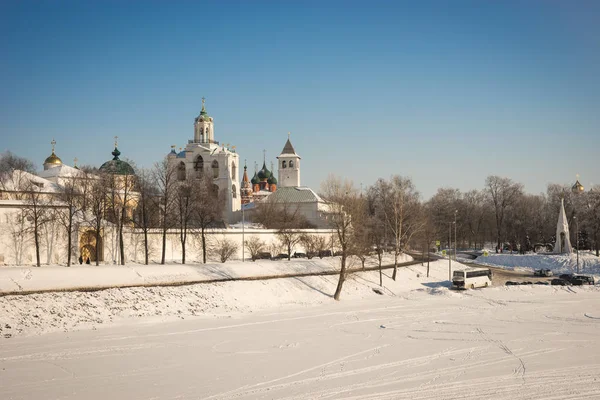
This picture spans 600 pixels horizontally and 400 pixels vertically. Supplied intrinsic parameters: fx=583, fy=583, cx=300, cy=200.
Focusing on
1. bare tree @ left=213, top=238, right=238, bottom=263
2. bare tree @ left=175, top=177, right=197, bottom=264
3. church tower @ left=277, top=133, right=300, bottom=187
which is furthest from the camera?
church tower @ left=277, top=133, right=300, bottom=187

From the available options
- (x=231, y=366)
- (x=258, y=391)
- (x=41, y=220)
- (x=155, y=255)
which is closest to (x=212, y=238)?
(x=155, y=255)

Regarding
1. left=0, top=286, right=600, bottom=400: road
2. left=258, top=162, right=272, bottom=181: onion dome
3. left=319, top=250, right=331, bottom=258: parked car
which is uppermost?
left=258, top=162, right=272, bottom=181: onion dome

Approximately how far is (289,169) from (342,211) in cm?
6182

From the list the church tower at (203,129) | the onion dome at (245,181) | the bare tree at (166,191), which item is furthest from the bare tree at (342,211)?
the onion dome at (245,181)

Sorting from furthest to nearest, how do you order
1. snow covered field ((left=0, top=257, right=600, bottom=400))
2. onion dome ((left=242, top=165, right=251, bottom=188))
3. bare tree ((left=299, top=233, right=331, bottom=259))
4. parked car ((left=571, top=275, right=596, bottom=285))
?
1. onion dome ((left=242, top=165, right=251, bottom=188))
2. bare tree ((left=299, top=233, right=331, bottom=259))
3. parked car ((left=571, top=275, right=596, bottom=285))
4. snow covered field ((left=0, top=257, right=600, bottom=400))

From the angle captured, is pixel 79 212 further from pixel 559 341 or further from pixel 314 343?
pixel 559 341

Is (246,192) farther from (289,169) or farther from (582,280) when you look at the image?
(582,280)

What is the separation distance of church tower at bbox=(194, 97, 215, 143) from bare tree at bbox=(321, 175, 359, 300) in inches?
1562

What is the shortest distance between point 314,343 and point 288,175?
3145 inches

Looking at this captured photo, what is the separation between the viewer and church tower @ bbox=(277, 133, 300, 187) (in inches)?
4038

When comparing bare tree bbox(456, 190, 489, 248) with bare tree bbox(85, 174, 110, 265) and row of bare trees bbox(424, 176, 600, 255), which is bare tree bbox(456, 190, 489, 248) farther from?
bare tree bbox(85, 174, 110, 265)

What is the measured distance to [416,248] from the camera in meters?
78.4

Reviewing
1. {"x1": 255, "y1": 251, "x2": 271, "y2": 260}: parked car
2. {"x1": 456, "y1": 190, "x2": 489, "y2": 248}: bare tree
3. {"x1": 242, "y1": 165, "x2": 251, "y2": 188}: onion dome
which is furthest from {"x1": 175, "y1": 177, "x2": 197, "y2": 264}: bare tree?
{"x1": 242, "y1": 165, "x2": 251, "y2": 188}: onion dome

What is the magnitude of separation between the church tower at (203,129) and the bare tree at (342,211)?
130ft
